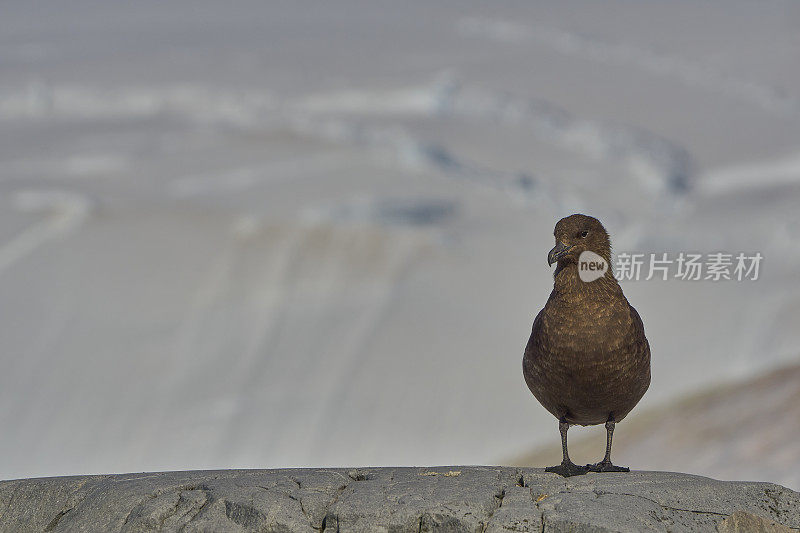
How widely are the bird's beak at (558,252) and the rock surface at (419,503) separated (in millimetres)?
1406

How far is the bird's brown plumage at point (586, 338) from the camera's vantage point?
5996 millimetres

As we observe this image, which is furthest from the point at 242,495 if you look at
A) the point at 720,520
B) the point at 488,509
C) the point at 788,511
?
the point at 788,511

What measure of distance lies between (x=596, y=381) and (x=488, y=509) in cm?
103

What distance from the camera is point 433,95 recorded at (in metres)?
16.4

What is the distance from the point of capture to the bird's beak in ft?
19.3

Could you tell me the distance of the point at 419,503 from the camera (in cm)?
576

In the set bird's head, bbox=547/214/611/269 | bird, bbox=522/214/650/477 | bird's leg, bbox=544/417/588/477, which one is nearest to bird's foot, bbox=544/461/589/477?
bird's leg, bbox=544/417/588/477

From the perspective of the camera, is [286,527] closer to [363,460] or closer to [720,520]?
[720,520]

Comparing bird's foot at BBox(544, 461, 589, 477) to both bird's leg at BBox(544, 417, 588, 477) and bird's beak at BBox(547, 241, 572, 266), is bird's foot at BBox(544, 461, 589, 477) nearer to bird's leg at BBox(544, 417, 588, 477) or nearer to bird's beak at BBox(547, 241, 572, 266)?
bird's leg at BBox(544, 417, 588, 477)

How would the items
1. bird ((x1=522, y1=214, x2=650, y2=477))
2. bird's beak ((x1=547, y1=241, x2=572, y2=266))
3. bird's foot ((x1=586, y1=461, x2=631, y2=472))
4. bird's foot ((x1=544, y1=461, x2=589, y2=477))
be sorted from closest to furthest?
bird's beak ((x1=547, y1=241, x2=572, y2=266))
bird ((x1=522, y1=214, x2=650, y2=477))
bird's foot ((x1=544, y1=461, x2=589, y2=477))
bird's foot ((x1=586, y1=461, x2=631, y2=472))

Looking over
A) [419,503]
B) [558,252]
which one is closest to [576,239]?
[558,252]

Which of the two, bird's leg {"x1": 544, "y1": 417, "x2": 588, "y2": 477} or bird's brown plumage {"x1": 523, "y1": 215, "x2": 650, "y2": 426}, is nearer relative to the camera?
bird's brown plumage {"x1": 523, "y1": 215, "x2": 650, "y2": 426}

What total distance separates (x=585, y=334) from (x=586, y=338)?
25mm

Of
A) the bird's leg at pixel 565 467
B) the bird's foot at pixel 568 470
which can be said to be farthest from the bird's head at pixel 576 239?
the bird's foot at pixel 568 470
